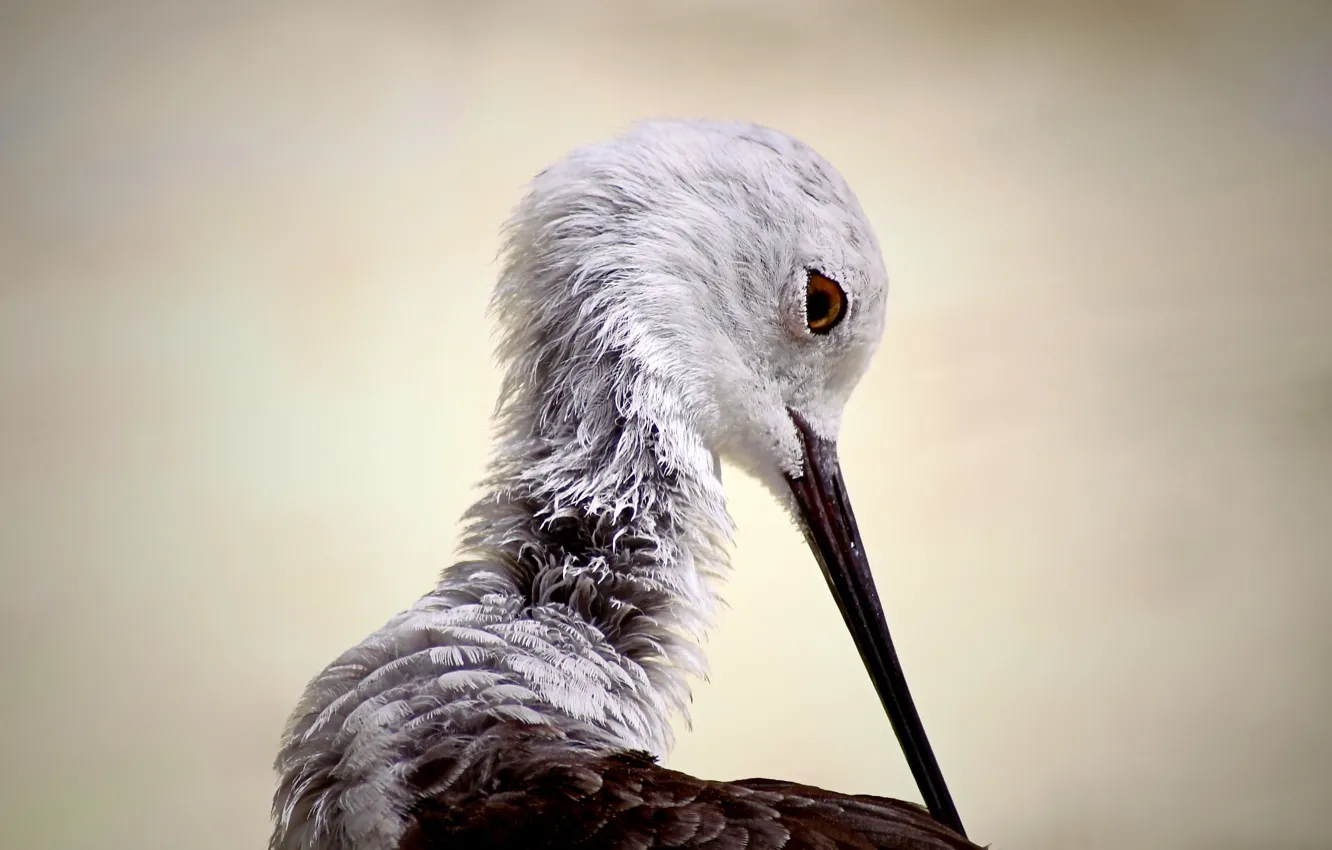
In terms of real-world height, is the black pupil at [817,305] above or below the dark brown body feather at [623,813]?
above

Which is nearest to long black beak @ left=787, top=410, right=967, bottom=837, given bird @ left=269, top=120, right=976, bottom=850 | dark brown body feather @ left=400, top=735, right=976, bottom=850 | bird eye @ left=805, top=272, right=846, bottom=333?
bird @ left=269, top=120, right=976, bottom=850

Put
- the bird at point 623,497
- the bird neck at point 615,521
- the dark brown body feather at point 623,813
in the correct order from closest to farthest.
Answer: the dark brown body feather at point 623,813
the bird at point 623,497
the bird neck at point 615,521

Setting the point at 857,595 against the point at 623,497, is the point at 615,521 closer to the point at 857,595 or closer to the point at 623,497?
the point at 623,497

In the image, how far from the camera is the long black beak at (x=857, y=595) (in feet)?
4.29

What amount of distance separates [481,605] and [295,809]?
0.23 meters

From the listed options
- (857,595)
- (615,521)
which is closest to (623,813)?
(615,521)

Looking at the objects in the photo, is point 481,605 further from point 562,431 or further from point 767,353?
point 767,353

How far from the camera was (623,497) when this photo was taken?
1.14 m

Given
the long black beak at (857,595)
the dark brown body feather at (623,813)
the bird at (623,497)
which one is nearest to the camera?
the dark brown body feather at (623,813)

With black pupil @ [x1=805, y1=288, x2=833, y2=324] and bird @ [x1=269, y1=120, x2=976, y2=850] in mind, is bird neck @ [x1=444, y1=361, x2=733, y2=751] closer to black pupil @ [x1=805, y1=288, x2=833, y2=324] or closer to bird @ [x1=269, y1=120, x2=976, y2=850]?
bird @ [x1=269, y1=120, x2=976, y2=850]

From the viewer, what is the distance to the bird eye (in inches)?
48.0

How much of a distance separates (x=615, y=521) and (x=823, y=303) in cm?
30

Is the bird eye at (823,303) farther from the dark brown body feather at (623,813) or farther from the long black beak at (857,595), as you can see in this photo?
the dark brown body feather at (623,813)

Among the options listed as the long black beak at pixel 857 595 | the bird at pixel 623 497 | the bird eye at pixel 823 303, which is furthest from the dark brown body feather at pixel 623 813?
the bird eye at pixel 823 303
